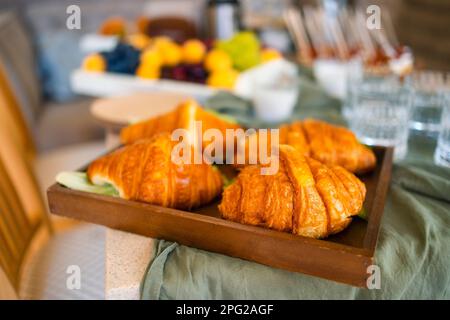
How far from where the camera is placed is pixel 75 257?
3.19 feet

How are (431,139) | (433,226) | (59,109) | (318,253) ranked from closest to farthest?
(318,253) → (433,226) → (431,139) → (59,109)

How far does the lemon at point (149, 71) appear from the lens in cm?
140

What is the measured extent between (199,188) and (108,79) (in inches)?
38.3

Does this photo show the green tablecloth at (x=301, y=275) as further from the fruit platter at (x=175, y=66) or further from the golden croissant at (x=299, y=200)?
A: the fruit platter at (x=175, y=66)

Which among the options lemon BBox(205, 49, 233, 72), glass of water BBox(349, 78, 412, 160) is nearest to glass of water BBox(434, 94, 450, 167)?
glass of water BBox(349, 78, 412, 160)

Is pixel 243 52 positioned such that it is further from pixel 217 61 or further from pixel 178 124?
pixel 178 124

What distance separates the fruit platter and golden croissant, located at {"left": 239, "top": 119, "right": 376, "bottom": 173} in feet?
1.98

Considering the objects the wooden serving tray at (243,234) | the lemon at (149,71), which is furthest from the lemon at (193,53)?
the wooden serving tray at (243,234)

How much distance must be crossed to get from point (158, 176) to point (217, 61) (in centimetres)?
85

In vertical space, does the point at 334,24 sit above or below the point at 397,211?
above

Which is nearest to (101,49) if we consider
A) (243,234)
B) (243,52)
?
(243,52)

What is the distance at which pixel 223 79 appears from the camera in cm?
129
